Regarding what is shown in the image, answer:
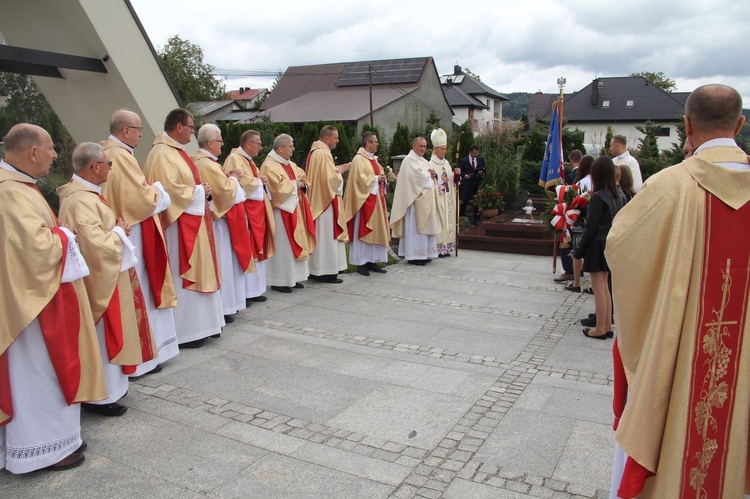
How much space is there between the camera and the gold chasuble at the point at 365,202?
9090 millimetres

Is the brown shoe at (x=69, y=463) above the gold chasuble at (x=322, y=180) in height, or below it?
below

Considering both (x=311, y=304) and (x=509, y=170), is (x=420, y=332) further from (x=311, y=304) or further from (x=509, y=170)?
(x=509, y=170)

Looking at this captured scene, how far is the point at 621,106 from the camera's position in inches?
2016

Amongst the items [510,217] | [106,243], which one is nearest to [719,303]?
[106,243]

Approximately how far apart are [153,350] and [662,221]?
3.70 metres

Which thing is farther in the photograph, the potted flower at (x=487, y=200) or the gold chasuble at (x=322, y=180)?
the potted flower at (x=487, y=200)

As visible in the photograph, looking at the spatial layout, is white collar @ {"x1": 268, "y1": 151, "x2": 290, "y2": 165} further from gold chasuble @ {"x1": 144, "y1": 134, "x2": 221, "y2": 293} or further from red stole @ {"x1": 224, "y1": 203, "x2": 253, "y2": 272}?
gold chasuble @ {"x1": 144, "y1": 134, "x2": 221, "y2": 293}

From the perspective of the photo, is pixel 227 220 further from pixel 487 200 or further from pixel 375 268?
pixel 487 200

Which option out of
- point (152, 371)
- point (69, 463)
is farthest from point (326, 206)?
point (69, 463)

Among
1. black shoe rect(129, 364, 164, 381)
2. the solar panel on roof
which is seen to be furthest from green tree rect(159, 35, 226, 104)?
black shoe rect(129, 364, 164, 381)

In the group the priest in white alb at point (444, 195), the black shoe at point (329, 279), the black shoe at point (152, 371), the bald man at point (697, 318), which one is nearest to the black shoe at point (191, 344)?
the black shoe at point (152, 371)

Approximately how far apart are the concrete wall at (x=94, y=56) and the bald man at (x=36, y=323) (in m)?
4.78

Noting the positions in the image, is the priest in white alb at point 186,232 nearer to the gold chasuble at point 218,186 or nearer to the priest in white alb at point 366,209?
the gold chasuble at point 218,186

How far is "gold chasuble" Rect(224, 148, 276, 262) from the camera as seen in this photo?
7.15 metres
